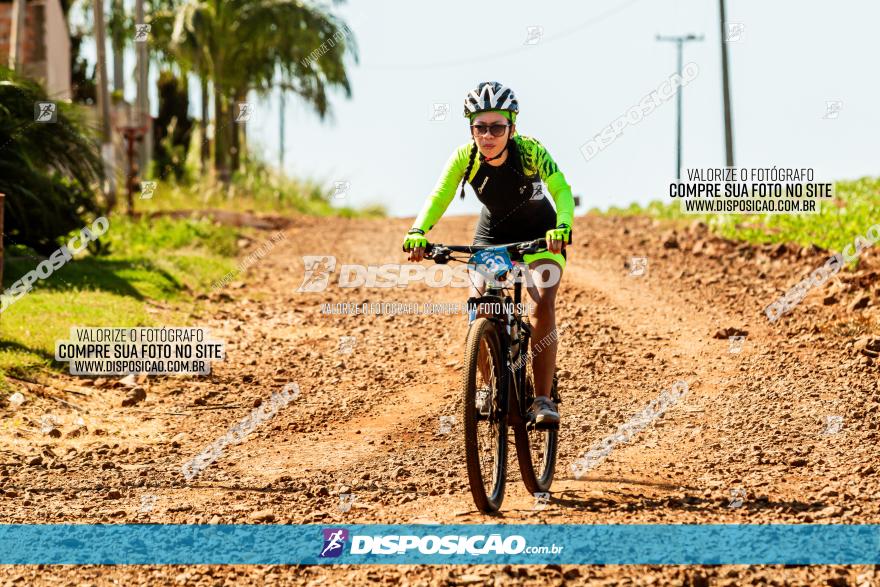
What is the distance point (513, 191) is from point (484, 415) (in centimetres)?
149

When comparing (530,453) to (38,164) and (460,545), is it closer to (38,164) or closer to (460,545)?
(460,545)

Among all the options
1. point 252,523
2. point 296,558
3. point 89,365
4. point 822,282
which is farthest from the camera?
point 822,282

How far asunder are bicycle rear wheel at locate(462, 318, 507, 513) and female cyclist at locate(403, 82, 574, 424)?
293 mm

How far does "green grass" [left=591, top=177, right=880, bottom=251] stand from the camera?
17.2 metres

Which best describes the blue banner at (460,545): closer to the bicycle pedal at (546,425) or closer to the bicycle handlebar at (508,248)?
the bicycle pedal at (546,425)

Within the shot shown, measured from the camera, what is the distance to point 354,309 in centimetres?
1469

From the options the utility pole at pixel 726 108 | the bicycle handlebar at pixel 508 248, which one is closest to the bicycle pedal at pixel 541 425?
the bicycle handlebar at pixel 508 248

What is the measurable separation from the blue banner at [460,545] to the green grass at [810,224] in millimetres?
11195

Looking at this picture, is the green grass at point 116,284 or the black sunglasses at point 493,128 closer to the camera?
the black sunglasses at point 493,128

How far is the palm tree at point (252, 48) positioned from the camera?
34.7 metres

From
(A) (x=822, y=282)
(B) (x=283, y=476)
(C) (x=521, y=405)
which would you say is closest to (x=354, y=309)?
(A) (x=822, y=282)

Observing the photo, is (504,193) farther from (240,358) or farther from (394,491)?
(240,358)

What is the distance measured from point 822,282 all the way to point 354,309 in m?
5.87

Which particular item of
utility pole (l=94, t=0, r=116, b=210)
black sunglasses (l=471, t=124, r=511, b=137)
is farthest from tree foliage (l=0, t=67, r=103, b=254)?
black sunglasses (l=471, t=124, r=511, b=137)
